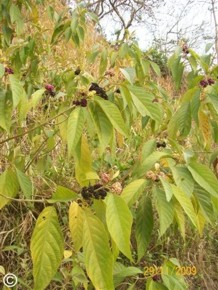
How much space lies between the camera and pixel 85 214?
69 cm

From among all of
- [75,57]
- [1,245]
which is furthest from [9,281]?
[75,57]

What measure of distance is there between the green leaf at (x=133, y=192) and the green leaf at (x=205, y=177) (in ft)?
0.34

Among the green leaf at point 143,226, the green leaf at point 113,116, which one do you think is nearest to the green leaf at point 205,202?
the green leaf at point 143,226

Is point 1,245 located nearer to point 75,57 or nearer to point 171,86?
point 75,57

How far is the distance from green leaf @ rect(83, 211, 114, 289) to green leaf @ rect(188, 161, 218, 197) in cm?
23

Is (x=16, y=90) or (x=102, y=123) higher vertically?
(x=16, y=90)

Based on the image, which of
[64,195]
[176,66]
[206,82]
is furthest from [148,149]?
[64,195]

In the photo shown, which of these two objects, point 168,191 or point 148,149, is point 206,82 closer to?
point 148,149

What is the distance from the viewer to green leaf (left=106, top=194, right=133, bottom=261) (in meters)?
0.64

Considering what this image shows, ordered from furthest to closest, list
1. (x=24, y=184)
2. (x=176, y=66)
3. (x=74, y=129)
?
(x=176, y=66) < (x=24, y=184) < (x=74, y=129)

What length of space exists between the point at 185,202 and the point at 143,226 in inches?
5.3

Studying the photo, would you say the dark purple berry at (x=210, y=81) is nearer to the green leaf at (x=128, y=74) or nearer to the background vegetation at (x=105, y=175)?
the background vegetation at (x=105, y=175)

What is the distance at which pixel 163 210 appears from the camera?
2.47ft

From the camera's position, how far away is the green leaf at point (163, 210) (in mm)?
737
